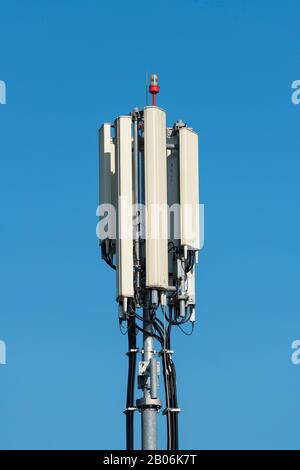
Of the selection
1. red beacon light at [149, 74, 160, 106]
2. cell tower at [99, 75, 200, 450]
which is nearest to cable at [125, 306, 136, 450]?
cell tower at [99, 75, 200, 450]

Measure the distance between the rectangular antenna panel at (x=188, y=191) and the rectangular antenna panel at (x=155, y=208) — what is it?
0.81 metres

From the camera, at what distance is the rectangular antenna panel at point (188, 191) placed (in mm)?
82000

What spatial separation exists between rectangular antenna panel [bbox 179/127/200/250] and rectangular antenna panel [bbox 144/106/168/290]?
0.81 meters

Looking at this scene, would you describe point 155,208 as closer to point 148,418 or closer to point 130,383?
point 130,383

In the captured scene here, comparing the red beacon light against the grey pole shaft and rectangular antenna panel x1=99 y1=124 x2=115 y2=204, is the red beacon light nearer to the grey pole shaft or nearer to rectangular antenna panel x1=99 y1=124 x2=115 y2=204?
rectangular antenna panel x1=99 y1=124 x2=115 y2=204

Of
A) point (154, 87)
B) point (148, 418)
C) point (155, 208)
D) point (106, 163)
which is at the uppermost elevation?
point (154, 87)

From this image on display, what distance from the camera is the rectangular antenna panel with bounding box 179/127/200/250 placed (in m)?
82.0

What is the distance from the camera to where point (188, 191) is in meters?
82.3

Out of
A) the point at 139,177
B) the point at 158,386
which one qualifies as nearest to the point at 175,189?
the point at 139,177

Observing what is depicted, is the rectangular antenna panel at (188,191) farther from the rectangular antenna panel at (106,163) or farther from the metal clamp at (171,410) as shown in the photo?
the metal clamp at (171,410)

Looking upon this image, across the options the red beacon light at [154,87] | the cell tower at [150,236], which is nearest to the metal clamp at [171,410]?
the cell tower at [150,236]

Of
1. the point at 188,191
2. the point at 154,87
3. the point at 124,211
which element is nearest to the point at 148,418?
the point at 124,211

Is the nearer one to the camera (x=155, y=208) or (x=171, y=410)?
(x=171, y=410)

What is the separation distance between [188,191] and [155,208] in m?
1.76
